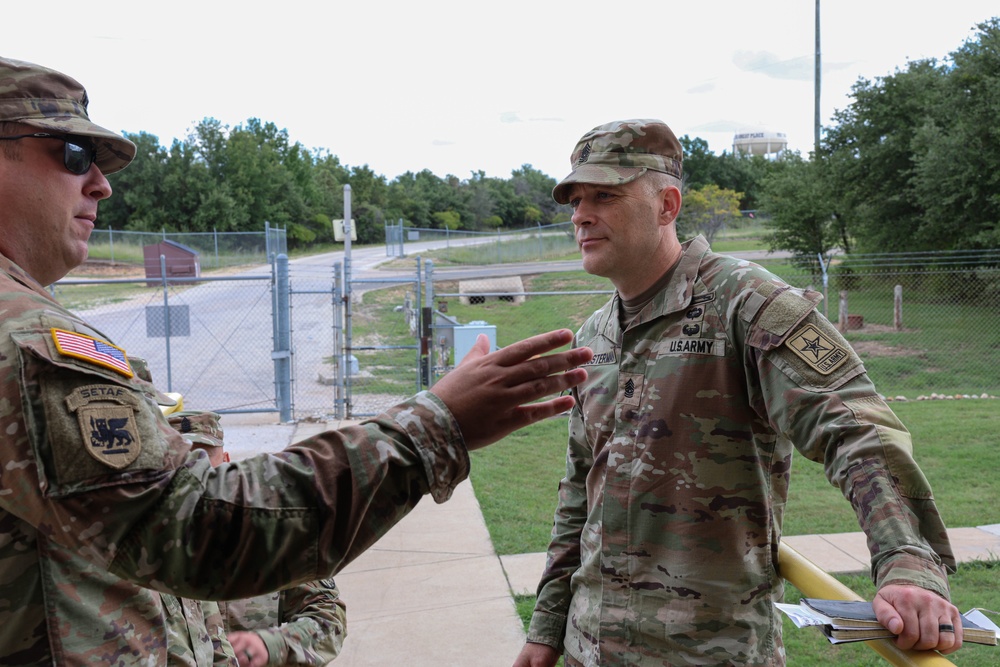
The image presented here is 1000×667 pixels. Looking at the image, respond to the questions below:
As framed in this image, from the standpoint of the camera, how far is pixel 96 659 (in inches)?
53.4

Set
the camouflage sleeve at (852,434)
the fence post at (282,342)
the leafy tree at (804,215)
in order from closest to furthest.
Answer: the camouflage sleeve at (852,434) → the fence post at (282,342) → the leafy tree at (804,215)

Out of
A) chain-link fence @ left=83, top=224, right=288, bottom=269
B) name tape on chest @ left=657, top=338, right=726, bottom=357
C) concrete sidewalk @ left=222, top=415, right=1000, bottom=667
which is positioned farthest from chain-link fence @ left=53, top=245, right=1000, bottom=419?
name tape on chest @ left=657, top=338, right=726, bottom=357

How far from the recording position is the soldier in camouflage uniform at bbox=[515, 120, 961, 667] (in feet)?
6.15

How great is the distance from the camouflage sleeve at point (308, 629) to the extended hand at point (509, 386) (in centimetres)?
156

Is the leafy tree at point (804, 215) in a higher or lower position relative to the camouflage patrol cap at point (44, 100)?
higher

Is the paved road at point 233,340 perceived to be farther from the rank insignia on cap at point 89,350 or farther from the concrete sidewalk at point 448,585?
the rank insignia on cap at point 89,350

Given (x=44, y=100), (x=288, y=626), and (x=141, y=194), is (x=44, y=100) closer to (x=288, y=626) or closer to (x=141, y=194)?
(x=288, y=626)

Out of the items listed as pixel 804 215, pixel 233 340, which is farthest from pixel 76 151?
pixel 804 215

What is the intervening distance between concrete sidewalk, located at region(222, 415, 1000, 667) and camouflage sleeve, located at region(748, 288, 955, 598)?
285 cm

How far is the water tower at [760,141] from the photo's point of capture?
339ft

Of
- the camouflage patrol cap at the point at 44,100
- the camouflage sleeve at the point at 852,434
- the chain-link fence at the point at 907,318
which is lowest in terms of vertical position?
the chain-link fence at the point at 907,318

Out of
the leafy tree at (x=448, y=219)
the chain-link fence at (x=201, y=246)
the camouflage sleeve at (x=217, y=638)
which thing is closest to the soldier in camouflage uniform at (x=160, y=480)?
the camouflage sleeve at (x=217, y=638)

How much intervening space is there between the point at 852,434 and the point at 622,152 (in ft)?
4.21

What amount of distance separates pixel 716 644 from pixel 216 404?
11.3m
